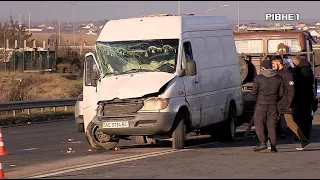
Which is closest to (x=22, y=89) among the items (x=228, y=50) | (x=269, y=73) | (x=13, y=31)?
(x=228, y=50)

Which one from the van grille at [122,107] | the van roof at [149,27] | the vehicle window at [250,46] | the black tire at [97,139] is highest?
the van roof at [149,27]

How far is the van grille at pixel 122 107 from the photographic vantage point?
1543 centimetres

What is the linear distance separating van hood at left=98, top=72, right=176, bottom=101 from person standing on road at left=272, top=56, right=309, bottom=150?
7.15 ft

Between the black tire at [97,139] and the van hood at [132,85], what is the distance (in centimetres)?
81

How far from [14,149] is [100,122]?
8.91 ft

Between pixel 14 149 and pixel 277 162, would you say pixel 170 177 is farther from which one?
pixel 14 149

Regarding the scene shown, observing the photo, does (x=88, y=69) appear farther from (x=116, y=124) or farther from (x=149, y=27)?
(x=116, y=124)

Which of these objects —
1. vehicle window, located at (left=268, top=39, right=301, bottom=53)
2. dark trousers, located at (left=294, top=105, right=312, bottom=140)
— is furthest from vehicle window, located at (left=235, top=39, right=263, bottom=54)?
dark trousers, located at (left=294, top=105, right=312, bottom=140)

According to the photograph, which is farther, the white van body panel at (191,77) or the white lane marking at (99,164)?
the white van body panel at (191,77)

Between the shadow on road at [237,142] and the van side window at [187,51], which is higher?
the van side window at [187,51]

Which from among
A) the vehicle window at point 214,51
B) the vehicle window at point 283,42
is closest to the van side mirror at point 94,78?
the vehicle window at point 214,51

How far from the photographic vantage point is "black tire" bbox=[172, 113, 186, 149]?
15672 mm

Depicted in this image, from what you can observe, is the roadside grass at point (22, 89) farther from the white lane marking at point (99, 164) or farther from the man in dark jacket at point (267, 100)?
the man in dark jacket at point (267, 100)

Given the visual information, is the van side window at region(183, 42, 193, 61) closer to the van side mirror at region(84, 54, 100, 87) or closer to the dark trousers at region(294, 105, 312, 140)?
the van side mirror at region(84, 54, 100, 87)
